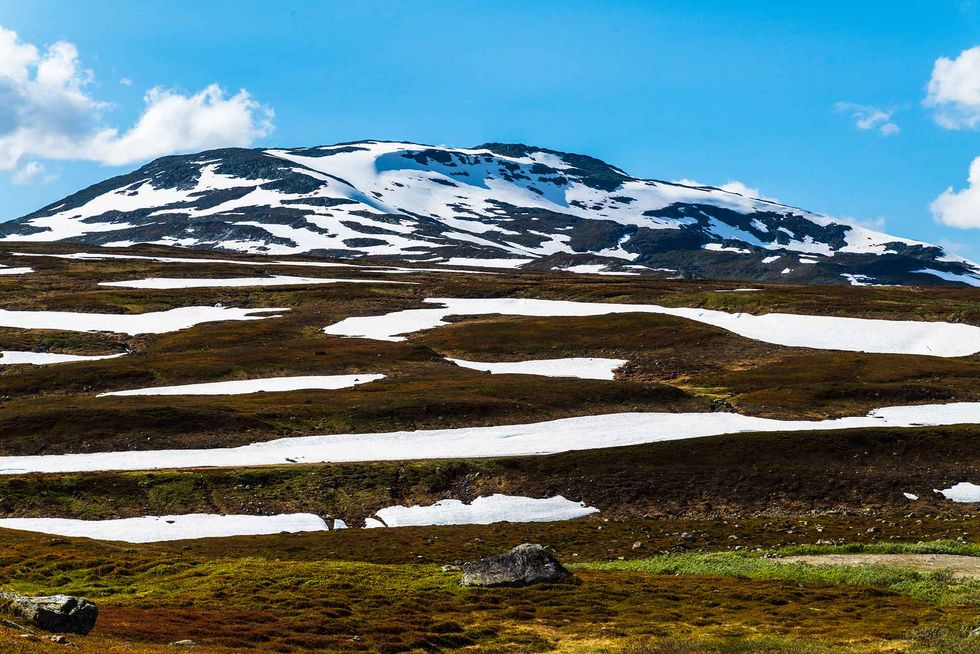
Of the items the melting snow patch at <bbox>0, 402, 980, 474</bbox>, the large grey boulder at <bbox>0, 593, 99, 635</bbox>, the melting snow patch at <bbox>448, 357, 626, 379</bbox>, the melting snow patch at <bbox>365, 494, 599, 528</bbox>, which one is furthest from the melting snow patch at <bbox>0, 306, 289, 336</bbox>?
the large grey boulder at <bbox>0, 593, 99, 635</bbox>

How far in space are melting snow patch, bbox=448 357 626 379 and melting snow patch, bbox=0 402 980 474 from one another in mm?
22123

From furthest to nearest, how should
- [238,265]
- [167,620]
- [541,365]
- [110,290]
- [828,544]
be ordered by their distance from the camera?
1. [238,265]
2. [110,290]
3. [541,365]
4. [828,544]
5. [167,620]

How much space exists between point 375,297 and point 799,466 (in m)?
102

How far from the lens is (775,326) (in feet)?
385

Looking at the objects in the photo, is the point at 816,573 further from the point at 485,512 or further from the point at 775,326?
the point at 775,326

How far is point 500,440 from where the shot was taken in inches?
2569

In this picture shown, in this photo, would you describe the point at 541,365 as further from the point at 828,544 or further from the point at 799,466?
the point at 828,544

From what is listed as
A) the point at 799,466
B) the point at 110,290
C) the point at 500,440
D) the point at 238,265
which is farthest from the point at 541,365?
the point at 238,265

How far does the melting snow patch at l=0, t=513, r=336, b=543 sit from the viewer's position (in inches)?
1885

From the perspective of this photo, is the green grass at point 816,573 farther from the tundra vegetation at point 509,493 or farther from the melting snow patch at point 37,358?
the melting snow patch at point 37,358

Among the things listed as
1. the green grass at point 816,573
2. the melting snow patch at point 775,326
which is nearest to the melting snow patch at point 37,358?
the melting snow patch at point 775,326

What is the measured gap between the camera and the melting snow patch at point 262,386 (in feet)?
273

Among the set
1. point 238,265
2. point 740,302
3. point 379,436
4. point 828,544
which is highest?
Result: point 238,265

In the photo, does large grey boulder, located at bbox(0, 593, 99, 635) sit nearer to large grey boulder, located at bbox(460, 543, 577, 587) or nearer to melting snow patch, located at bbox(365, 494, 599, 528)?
large grey boulder, located at bbox(460, 543, 577, 587)
